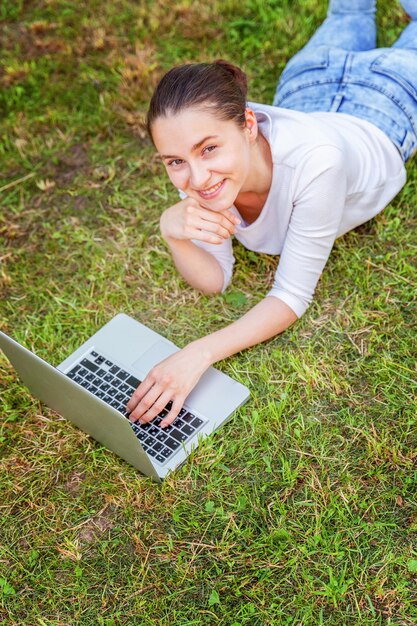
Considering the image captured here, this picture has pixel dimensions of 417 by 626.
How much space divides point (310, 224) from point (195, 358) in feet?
2.45

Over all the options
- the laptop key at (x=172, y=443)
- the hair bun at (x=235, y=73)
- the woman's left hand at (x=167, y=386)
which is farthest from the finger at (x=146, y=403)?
the hair bun at (x=235, y=73)

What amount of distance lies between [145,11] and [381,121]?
235 centimetres

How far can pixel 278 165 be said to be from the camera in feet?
9.77

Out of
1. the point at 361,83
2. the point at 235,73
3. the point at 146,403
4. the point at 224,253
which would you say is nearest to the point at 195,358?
the point at 146,403

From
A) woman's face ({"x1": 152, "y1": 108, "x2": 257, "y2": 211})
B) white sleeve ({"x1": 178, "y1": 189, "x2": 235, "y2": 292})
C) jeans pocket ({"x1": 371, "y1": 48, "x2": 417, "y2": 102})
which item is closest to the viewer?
woman's face ({"x1": 152, "y1": 108, "x2": 257, "y2": 211})

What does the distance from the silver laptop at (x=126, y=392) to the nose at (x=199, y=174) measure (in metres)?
0.88

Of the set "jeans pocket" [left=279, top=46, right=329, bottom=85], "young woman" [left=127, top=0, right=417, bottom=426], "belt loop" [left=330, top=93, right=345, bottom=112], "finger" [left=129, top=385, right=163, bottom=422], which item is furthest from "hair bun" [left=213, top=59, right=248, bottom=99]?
"finger" [left=129, top=385, right=163, bottom=422]

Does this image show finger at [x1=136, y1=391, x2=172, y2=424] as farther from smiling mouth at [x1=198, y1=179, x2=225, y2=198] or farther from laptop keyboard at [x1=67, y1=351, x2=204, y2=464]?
smiling mouth at [x1=198, y1=179, x2=225, y2=198]

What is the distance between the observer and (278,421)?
10.2 feet

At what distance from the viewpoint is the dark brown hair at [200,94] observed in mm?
2668

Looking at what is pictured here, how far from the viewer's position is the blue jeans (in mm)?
3506

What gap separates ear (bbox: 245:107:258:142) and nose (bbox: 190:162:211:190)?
0.28 metres

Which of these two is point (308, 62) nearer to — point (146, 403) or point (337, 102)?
point (337, 102)

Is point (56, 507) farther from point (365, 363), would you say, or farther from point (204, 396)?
point (365, 363)
